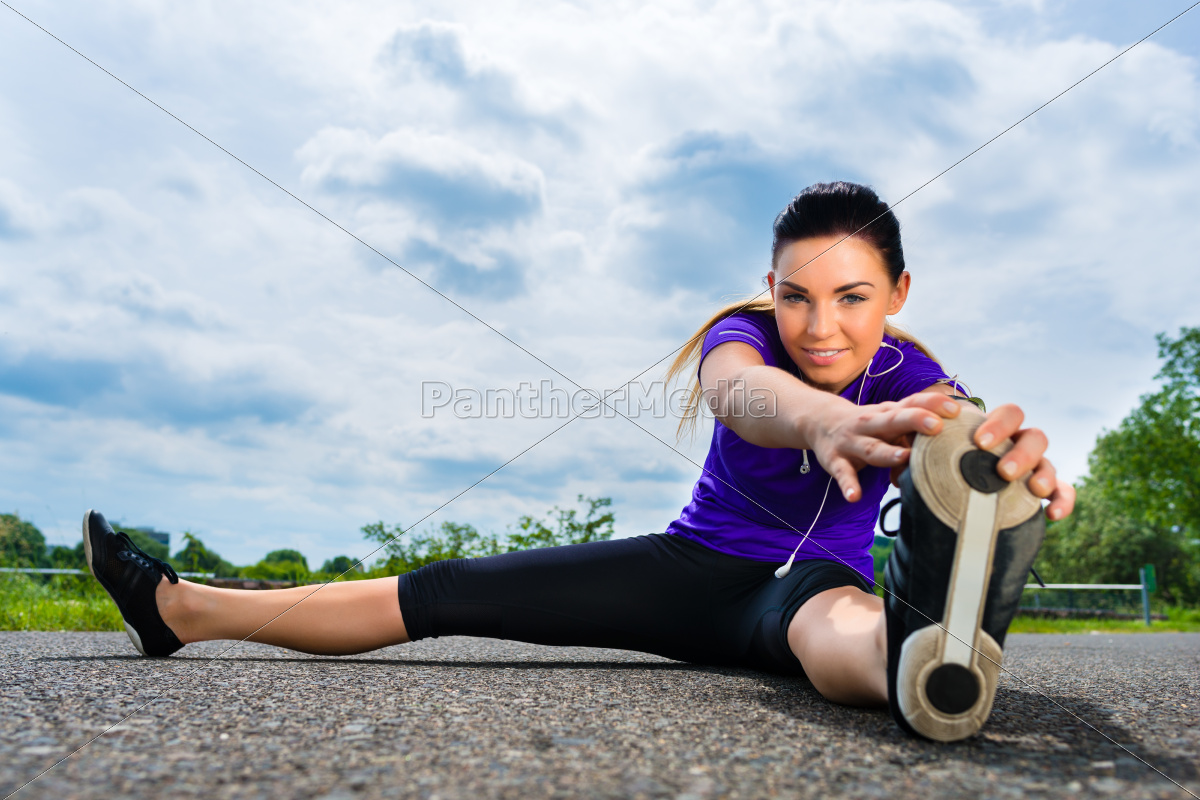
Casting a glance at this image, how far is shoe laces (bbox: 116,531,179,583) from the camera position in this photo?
7.82ft

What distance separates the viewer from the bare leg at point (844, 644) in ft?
4.80

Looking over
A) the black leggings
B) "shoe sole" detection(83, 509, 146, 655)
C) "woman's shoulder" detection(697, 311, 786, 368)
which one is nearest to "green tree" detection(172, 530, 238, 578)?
"shoe sole" detection(83, 509, 146, 655)

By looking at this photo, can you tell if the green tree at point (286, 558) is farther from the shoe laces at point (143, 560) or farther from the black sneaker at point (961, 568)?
the black sneaker at point (961, 568)

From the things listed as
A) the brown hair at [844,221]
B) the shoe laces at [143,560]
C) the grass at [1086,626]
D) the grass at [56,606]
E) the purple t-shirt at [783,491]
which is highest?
the brown hair at [844,221]

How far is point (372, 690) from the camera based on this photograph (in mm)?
1748

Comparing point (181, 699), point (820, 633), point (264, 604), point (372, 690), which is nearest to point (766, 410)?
point (820, 633)

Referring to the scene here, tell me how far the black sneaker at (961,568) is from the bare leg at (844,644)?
127 mm

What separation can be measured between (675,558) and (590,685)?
1.80 feet

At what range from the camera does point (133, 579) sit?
235 centimetres

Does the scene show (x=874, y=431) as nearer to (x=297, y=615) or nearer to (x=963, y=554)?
(x=963, y=554)

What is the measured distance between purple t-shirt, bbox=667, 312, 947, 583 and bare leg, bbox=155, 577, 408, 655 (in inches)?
39.3

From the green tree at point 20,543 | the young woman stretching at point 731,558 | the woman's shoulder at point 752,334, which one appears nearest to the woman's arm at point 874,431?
the young woman stretching at point 731,558

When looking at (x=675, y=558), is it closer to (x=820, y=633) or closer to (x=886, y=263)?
(x=820, y=633)

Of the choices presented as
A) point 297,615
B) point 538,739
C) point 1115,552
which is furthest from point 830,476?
point 1115,552
